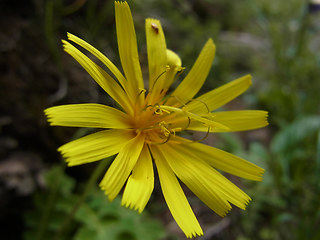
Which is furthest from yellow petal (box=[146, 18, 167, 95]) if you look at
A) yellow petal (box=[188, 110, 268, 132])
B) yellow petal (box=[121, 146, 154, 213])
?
yellow petal (box=[121, 146, 154, 213])

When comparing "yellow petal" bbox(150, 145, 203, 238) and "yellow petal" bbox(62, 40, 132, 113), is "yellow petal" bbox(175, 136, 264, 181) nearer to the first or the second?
"yellow petal" bbox(150, 145, 203, 238)

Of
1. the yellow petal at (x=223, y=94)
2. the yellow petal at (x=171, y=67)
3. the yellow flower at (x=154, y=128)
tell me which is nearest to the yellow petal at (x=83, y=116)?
the yellow flower at (x=154, y=128)

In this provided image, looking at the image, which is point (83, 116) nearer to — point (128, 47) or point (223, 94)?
point (128, 47)

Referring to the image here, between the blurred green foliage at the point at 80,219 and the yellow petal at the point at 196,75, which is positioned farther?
the blurred green foliage at the point at 80,219

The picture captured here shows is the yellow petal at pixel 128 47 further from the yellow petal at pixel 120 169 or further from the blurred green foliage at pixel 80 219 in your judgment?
the blurred green foliage at pixel 80 219

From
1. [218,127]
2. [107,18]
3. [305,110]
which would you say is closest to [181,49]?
[107,18]

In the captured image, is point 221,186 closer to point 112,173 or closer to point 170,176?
point 170,176

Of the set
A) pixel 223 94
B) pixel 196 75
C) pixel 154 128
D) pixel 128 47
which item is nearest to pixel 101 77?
pixel 128 47

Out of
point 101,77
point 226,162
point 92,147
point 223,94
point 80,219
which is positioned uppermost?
point 101,77
